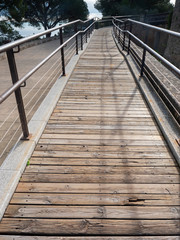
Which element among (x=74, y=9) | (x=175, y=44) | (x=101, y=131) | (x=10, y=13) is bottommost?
(x=175, y=44)

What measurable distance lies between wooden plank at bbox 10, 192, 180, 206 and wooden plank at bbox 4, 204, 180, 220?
1.4 inches

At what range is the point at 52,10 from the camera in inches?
1183

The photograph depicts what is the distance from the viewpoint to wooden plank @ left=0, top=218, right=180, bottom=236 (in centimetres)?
134

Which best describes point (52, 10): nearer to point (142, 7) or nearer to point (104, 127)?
point (142, 7)

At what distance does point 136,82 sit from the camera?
3973 millimetres

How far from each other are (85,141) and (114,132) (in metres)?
0.40

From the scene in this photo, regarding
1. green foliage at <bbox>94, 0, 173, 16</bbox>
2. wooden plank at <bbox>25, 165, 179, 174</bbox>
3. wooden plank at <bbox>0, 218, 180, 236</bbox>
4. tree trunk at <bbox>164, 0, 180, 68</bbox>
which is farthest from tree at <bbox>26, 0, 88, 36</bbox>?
wooden plank at <bbox>0, 218, 180, 236</bbox>

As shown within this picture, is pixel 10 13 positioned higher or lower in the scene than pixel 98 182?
higher

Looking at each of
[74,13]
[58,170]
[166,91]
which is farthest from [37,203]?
[74,13]

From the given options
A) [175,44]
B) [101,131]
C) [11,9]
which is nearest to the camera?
[101,131]

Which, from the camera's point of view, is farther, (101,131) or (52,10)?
(52,10)

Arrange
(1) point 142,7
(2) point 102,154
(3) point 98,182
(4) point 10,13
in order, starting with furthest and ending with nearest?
(1) point 142,7
(4) point 10,13
(2) point 102,154
(3) point 98,182

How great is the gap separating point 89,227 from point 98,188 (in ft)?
1.13

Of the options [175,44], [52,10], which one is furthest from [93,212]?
[52,10]
